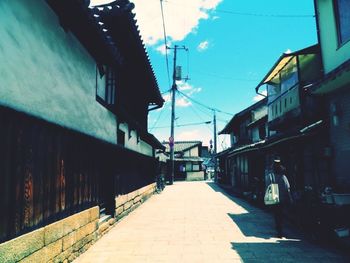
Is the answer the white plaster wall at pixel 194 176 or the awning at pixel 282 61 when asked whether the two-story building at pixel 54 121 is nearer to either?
the awning at pixel 282 61

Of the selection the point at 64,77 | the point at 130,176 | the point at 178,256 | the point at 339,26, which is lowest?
the point at 178,256

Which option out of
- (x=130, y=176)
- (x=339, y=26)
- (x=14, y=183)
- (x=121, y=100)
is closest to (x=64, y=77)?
(x=14, y=183)

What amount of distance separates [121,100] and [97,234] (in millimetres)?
5282

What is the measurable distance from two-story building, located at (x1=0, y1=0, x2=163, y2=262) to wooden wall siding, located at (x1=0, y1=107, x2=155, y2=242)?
0.05 feet

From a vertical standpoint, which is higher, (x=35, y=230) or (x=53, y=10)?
(x=53, y=10)

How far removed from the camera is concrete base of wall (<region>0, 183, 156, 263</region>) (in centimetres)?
405

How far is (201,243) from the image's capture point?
746cm

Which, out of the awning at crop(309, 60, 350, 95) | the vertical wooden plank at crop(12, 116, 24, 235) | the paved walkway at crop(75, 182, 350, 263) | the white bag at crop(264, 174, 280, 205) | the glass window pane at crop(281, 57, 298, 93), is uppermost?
the glass window pane at crop(281, 57, 298, 93)

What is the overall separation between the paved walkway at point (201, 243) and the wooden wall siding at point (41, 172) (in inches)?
51.5

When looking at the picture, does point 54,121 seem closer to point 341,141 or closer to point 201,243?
point 201,243

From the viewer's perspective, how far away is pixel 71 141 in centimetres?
603

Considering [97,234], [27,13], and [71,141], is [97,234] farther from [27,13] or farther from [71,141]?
[27,13]

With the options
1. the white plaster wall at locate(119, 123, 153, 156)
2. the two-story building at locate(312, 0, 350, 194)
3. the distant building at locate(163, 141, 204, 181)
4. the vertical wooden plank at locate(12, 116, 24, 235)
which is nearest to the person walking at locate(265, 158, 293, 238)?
the two-story building at locate(312, 0, 350, 194)

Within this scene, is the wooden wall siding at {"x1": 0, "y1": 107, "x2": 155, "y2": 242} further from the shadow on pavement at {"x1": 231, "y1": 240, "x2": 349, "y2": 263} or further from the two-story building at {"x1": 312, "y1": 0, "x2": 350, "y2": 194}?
the two-story building at {"x1": 312, "y1": 0, "x2": 350, "y2": 194}
